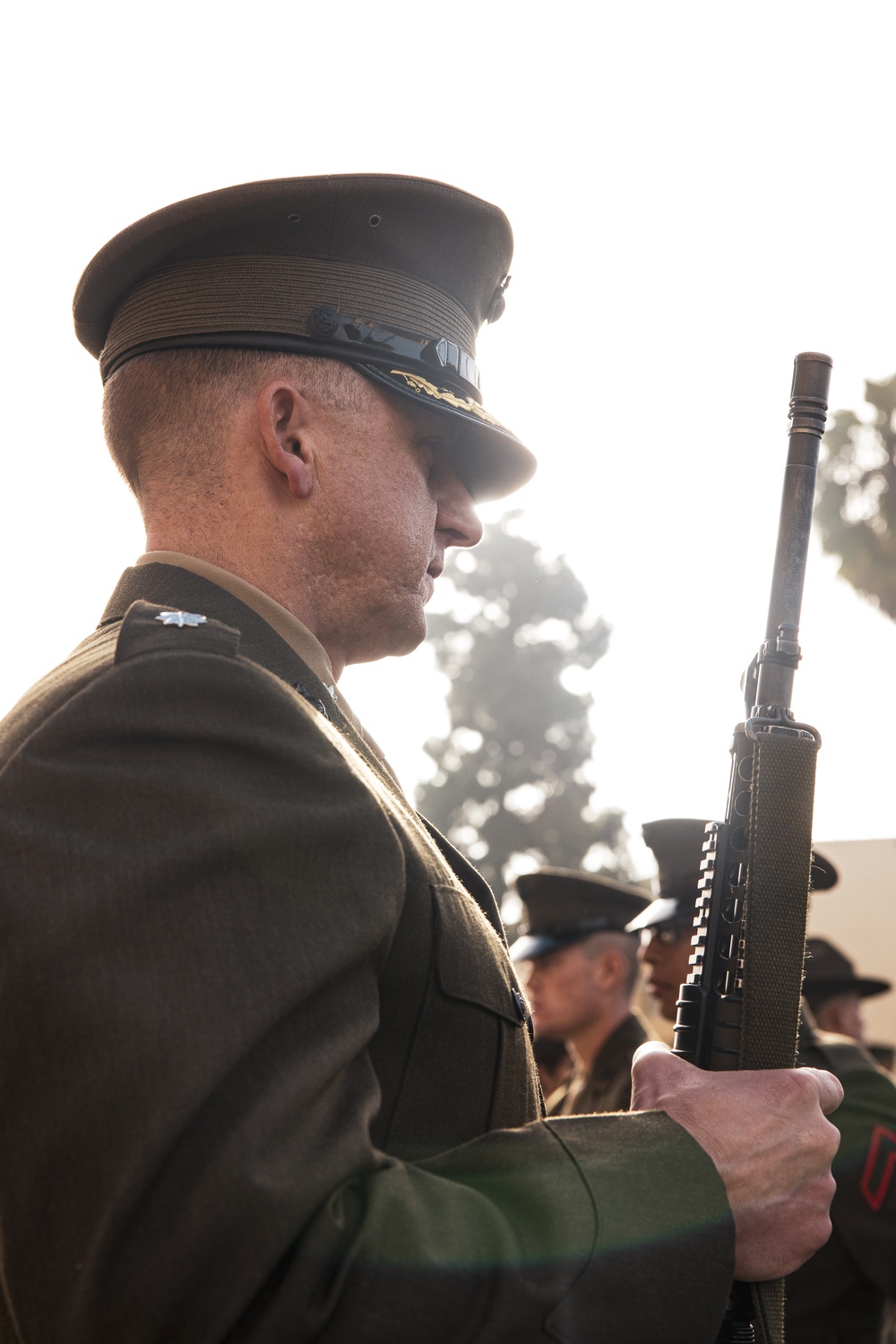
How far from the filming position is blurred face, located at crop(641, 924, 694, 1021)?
559cm

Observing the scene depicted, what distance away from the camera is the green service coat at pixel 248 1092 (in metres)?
1.28

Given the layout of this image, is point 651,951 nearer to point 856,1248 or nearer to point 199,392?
point 856,1248

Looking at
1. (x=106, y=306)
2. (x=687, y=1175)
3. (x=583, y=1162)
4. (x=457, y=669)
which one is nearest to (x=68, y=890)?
(x=583, y=1162)

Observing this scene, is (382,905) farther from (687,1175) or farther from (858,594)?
(858,594)

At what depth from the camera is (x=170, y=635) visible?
5.35 ft

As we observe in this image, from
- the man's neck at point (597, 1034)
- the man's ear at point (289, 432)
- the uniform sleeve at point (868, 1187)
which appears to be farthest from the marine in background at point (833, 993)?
the man's ear at point (289, 432)

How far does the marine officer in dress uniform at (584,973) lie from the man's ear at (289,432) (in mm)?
4994

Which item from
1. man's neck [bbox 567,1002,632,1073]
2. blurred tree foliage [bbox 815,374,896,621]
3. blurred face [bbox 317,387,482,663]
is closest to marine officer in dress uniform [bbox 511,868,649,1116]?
man's neck [bbox 567,1002,632,1073]

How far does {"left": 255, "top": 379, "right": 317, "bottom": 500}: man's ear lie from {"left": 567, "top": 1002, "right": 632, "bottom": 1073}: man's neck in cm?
529

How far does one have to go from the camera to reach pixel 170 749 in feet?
4.89

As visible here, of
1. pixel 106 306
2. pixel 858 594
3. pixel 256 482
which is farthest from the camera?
pixel 858 594

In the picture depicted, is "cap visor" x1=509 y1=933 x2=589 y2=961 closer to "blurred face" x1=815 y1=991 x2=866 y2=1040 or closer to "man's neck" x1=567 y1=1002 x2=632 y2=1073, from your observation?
"man's neck" x1=567 y1=1002 x2=632 y2=1073

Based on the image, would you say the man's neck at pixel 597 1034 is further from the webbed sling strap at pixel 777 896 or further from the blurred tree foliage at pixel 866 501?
the blurred tree foliage at pixel 866 501

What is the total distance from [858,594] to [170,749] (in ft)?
63.3
